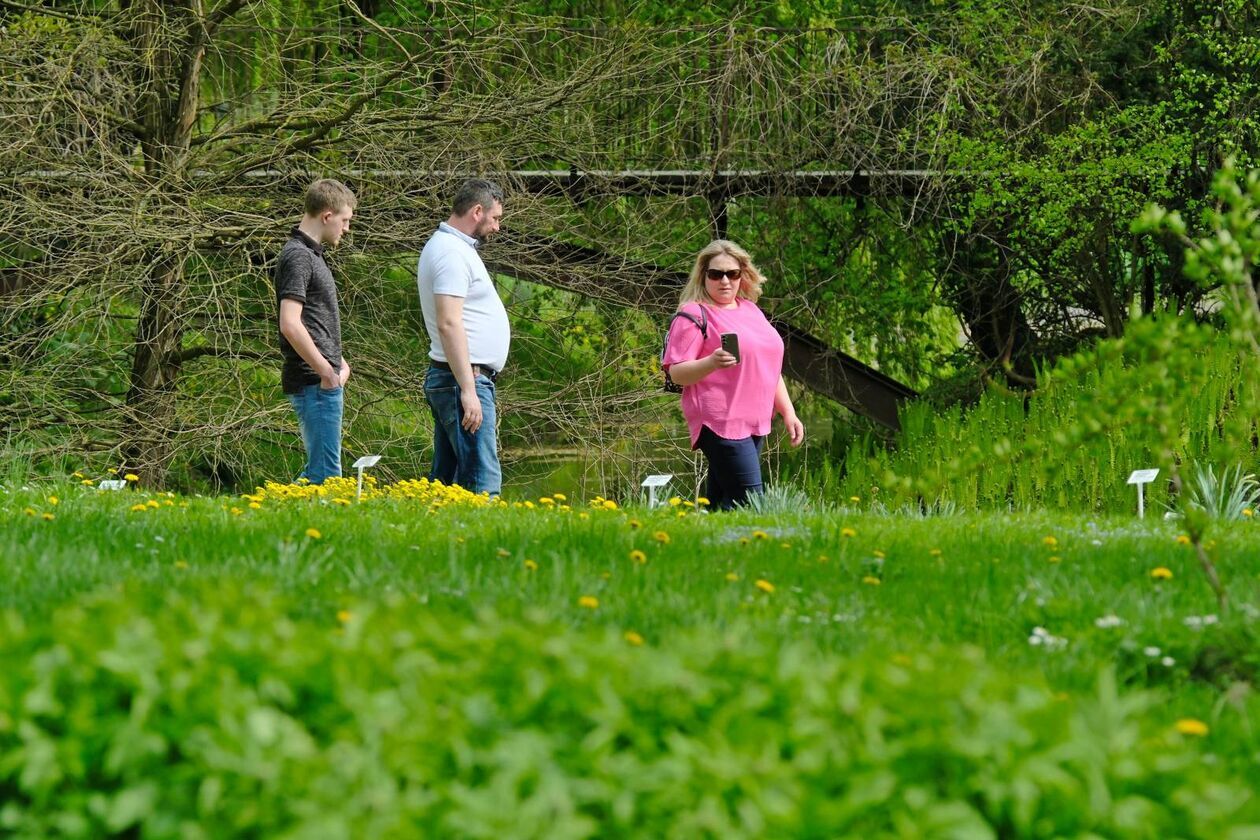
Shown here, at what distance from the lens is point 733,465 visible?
6777 millimetres

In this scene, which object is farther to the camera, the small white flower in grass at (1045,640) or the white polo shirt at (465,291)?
the white polo shirt at (465,291)

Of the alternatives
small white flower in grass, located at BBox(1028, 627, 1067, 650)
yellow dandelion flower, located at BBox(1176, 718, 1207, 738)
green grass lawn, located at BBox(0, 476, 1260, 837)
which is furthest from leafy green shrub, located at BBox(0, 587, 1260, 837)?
small white flower in grass, located at BBox(1028, 627, 1067, 650)

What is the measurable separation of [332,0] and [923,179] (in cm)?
582

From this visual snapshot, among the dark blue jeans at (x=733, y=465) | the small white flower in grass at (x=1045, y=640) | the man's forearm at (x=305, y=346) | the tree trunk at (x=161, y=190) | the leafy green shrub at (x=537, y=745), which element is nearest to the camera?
the leafy green shrub at (x=537, y=745)

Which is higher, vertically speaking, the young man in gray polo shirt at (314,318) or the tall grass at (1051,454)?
the young man in gray polo shirt at (314,318)

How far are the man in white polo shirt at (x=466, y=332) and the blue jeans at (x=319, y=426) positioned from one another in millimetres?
460

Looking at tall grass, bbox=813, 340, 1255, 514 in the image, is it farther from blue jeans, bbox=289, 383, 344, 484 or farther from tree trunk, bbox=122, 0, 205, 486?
tree trunk, bbox=122, 0, 205, 486

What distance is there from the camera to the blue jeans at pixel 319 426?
6879 millimetres

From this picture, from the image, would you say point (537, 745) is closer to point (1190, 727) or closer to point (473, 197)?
point (1190, 727)

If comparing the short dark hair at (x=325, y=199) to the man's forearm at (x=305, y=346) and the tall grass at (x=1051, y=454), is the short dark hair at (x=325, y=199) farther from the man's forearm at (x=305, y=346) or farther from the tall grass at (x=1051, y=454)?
the tall grass at (x=1051, y=454)

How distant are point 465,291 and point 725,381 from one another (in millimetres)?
1254

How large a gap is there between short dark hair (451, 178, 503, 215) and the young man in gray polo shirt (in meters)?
0.51

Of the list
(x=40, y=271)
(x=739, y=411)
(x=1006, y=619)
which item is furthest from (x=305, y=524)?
(x=40, y=271)

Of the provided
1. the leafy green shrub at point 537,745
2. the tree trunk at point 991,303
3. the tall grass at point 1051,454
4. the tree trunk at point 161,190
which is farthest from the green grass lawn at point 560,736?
the tree trunk at point 991,303
